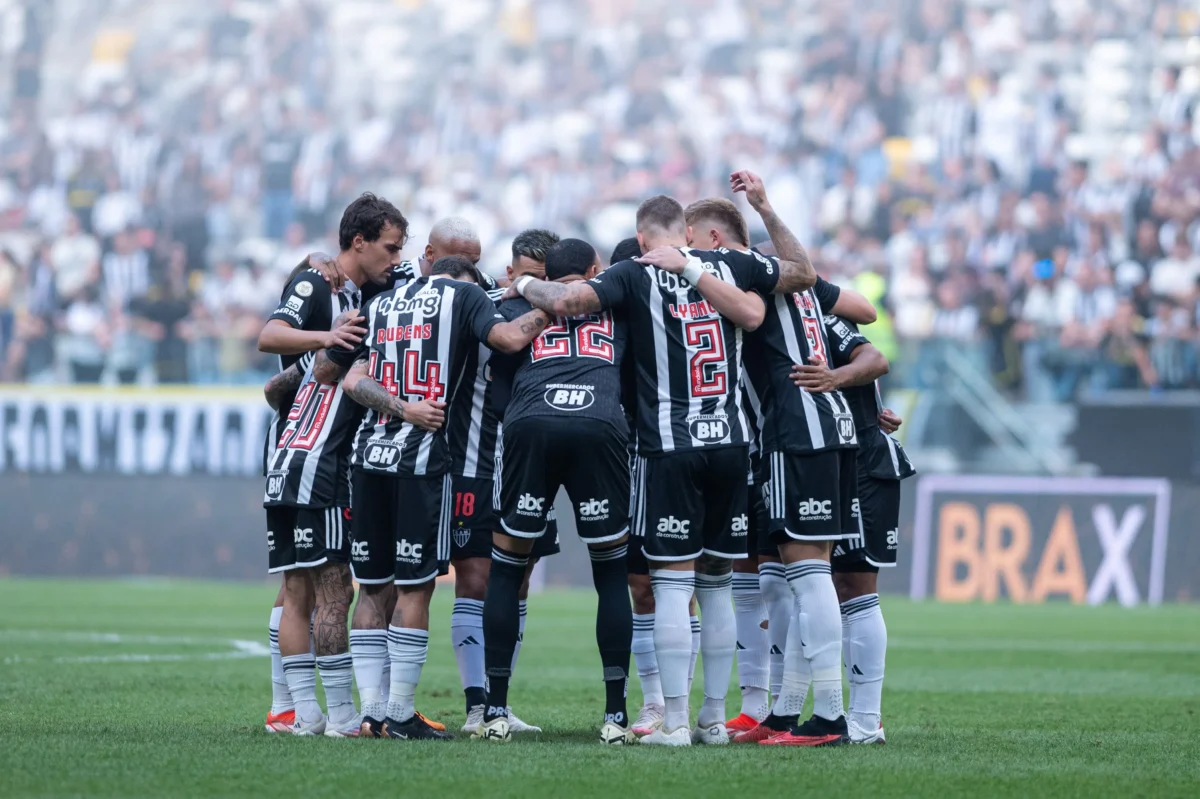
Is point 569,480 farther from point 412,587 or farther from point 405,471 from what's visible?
point 412,587

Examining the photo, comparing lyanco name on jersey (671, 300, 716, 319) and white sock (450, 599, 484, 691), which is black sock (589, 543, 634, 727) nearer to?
white sock (450, 599, 484, 691)

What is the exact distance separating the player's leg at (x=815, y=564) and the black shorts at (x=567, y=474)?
2.20ft

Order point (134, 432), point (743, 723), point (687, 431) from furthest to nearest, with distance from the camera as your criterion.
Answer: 1. point (134, 432)
2. point (743, 723)
3. point (687, 431)

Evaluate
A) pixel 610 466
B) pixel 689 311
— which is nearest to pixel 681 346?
pixel 689 311

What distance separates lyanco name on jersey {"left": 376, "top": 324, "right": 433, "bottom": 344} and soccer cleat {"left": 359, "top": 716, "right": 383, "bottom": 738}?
5.22 feet

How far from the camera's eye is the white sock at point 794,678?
682 centimetres

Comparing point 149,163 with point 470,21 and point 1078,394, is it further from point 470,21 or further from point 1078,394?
point 1078,394

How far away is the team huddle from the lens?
6.48 m

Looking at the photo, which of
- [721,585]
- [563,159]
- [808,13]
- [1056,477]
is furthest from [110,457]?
[721,585]

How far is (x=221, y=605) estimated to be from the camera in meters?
15.7

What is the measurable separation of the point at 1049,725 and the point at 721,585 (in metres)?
1.87

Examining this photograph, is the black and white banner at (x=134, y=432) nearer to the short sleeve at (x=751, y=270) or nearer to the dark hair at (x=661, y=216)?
the dark hair at (x=661, y=216)

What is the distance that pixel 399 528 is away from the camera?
657 cm

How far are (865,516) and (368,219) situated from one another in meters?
2.55
